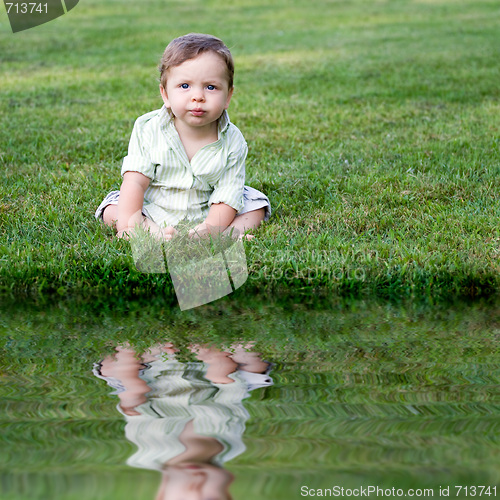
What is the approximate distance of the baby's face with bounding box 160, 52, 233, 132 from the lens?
3502mm

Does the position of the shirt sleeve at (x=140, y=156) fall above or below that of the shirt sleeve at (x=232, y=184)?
above

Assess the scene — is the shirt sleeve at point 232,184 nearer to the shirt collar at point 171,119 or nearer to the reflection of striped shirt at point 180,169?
the reflection of striped shirt at point 180,169

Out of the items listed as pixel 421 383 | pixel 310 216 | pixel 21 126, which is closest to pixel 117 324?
pixel 421 383

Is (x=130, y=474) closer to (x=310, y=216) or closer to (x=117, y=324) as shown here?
(x=117, y=324)

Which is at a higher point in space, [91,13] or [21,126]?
[91,13]

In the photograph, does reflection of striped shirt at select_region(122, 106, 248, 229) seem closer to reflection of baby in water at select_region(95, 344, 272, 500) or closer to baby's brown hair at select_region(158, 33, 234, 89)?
baby's brown hair at select_region(158, 33, 234, 89)

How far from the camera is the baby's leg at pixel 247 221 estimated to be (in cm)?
374

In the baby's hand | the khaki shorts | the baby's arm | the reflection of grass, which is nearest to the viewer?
the reflection of grass

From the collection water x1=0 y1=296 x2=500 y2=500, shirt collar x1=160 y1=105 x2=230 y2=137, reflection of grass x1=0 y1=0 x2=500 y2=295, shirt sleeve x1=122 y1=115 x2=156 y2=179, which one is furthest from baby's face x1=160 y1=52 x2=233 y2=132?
water x1=0 y1=296 x2=500 y2=500

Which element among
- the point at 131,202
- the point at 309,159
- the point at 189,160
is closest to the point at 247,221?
the point at 189,160

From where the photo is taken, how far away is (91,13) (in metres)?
18.5

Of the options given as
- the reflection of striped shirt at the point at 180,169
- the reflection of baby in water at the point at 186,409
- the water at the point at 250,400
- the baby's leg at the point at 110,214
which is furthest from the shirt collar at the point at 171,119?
the reflection of baby in water at the point at 186,409

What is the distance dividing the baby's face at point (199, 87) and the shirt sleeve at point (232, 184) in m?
0.28

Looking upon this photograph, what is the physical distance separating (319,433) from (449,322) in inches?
45.0
